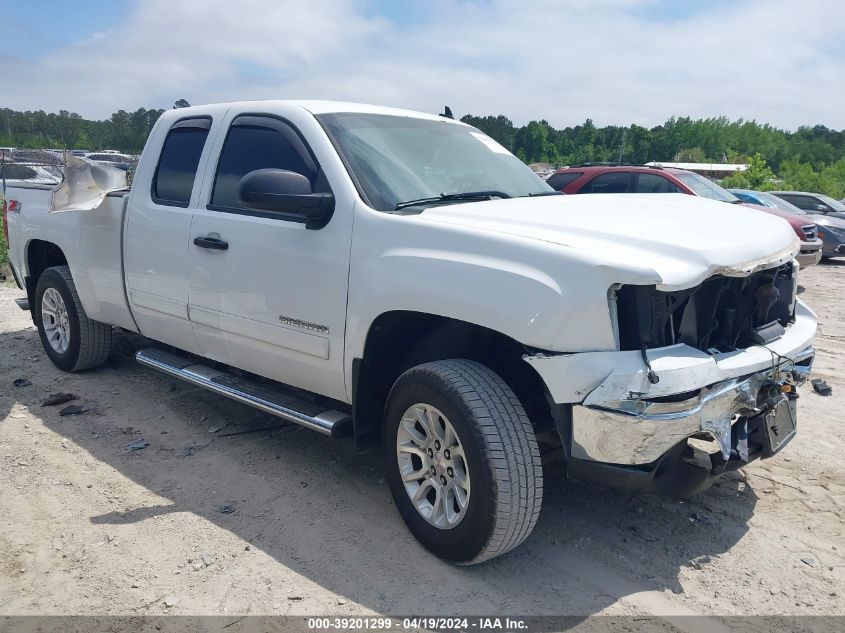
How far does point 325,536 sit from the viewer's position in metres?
3.38

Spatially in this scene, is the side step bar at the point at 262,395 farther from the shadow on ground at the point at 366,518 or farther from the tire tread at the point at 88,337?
the tire tread at the point at 88,337

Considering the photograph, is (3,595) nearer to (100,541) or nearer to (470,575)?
(100,541)

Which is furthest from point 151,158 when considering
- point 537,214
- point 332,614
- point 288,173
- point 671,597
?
point 671,597

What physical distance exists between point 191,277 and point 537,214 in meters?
2.12

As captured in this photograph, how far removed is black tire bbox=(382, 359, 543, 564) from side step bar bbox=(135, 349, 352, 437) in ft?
2.09

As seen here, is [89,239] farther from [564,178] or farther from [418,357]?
[564,178]

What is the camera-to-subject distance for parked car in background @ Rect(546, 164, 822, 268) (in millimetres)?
10691

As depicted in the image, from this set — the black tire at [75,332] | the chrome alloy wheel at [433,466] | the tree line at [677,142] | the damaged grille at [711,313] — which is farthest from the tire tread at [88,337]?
the tree line at [677,142]

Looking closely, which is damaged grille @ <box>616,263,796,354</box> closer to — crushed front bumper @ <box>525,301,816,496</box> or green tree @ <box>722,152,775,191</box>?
crushed front bumper @ <box>525,301,816,496</box>

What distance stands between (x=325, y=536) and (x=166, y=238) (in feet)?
6.94

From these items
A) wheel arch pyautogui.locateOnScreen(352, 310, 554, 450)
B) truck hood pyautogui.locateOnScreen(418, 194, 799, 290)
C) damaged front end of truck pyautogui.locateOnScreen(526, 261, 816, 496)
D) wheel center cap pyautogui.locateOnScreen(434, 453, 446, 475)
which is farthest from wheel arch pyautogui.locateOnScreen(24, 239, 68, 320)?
damaged front end of truck pyautogui.locateOnScreen(526, 261, 816, 496)

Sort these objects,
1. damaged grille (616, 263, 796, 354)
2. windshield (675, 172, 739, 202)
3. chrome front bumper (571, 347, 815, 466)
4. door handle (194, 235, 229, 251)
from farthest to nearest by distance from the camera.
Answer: windshield (675, 172, 739, 202) → door handle (194, 235, 229, 251) → damaged grille (616, 263, 796, 354) → chrome front bumper (571, 347, 815, 466)

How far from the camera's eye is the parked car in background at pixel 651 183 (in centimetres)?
1069

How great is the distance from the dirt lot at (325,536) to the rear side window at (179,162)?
151 centimetres
